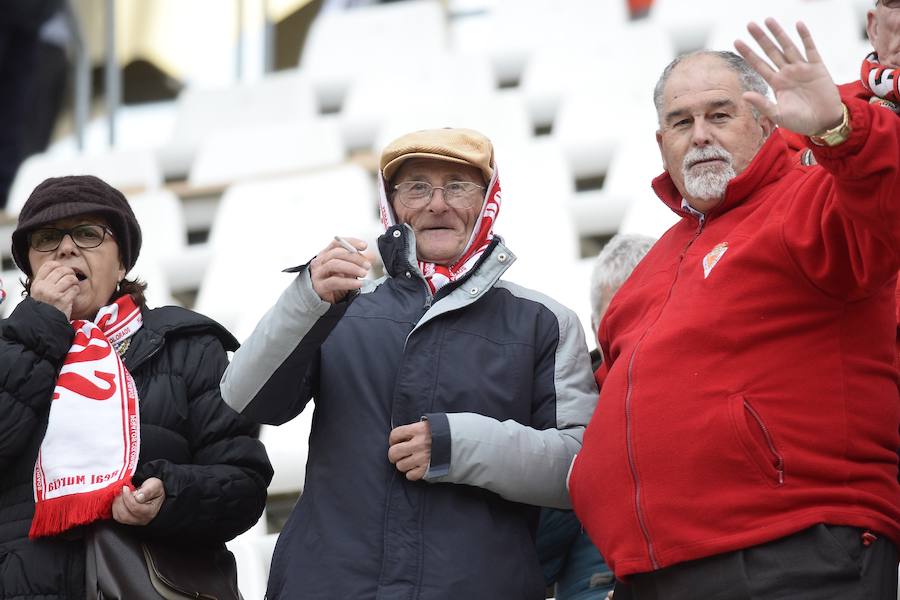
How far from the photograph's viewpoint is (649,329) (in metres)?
1.83

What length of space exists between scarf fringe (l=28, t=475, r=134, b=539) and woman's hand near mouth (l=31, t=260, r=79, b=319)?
0.31 metres

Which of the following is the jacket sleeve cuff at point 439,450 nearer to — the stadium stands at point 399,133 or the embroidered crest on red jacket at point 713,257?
the embroidered crest on red jacket at point 713,257

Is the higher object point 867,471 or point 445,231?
point 445,231

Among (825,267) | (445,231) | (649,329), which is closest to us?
(825,267)

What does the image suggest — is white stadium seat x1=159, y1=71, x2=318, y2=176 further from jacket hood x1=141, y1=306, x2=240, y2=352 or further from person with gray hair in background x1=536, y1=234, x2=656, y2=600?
person with gray hair in background x1=536, y1=234, x2=656, y2=600

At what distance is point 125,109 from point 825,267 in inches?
233

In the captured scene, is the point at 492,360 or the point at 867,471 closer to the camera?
the point at 867,471

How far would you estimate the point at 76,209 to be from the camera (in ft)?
7.13

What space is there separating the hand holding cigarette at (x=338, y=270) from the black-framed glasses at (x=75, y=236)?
1.65 feet

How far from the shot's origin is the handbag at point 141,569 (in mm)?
1900

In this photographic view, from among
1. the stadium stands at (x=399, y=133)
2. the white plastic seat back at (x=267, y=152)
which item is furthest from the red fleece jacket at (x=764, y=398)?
the white plastic seat back at (x=267, y=152)

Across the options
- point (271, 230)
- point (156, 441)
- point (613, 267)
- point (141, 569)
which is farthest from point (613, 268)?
point (271, 230)

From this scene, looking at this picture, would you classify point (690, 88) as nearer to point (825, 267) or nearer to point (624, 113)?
point (825, 267)

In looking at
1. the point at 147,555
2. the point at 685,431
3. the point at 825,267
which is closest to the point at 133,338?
the point at 147,555
